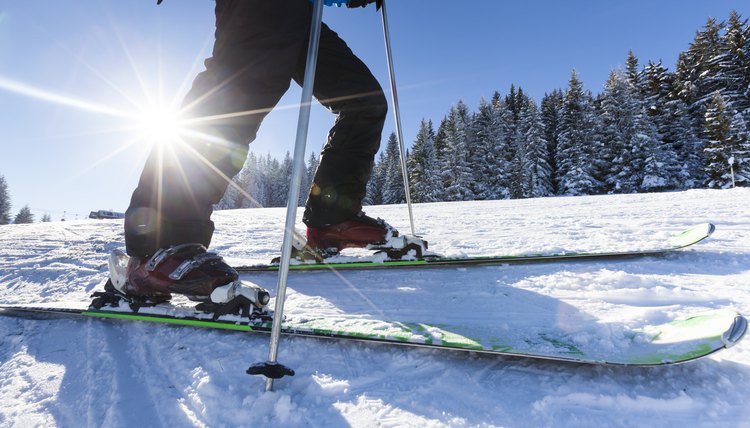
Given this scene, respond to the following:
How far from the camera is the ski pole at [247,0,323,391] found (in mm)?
825

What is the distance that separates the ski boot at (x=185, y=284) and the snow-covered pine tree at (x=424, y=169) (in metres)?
29.1

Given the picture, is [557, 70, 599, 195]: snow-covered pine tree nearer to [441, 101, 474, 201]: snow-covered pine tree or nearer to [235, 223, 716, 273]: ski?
[441, 101, 474, 201]: snow-covered pine tree

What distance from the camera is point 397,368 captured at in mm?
928

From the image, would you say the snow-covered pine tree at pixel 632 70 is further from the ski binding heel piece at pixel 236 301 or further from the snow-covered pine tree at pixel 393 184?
the ski binding heel piece at pixel 236 301

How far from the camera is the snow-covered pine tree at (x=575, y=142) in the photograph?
27.3 metres

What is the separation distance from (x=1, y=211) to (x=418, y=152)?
37.8 metres

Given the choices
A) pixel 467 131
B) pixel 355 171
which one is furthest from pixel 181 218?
pixel 467 131

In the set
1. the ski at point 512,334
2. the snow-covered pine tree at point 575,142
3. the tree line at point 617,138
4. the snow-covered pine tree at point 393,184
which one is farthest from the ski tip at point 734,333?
the snow-covered pine tree at point 393,184

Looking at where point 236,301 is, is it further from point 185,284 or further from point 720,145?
point 720,145

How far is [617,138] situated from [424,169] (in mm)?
14193

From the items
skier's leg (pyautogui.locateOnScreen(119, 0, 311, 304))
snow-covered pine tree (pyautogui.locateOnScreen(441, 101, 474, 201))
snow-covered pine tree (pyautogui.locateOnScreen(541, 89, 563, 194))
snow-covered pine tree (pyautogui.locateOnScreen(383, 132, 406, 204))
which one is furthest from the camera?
snow-covered pine tree (pyautogui.locateOnScreen(383, 132, 406, 204))

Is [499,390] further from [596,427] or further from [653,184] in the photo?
[653,184]

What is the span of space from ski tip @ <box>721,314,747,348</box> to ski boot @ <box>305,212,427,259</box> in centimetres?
136

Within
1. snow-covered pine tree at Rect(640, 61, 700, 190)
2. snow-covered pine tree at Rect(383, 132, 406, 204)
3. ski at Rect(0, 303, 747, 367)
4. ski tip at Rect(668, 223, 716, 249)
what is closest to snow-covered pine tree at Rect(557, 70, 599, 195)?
snow-covered pine tree at Rect(640, 61, 700, 190)
